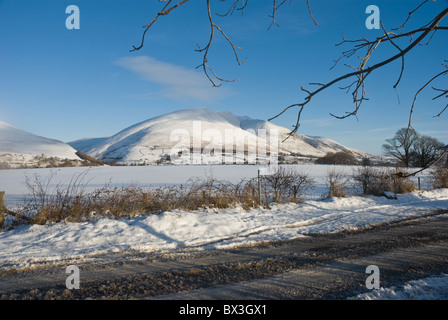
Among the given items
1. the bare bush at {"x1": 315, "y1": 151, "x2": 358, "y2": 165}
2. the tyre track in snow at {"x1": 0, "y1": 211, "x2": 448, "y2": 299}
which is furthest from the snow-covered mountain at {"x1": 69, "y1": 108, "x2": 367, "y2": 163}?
the tyre track in snow at {"x1": 0, "y1": 211, "x2": 448, "y2": 299}

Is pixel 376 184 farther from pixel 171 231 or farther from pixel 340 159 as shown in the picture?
pixel 340 159

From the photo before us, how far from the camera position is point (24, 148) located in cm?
4188

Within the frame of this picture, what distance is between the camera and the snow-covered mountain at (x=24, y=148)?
35344 millimetres

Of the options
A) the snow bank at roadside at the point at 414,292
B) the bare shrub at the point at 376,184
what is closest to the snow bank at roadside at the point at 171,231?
the snow bank at roadside at the point at 414,292

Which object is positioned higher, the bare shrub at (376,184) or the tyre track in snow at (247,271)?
the bare shrub at (376,184)

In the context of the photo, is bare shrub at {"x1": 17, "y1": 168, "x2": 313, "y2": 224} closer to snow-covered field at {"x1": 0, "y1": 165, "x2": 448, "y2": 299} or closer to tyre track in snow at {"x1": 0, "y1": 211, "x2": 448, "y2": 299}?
snow-covered field at {"x1": 0, "y1": 165, "x2": 448, "y2": 299}

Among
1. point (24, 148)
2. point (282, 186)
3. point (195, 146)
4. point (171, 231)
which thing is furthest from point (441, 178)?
point (195, 146)

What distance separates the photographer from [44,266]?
521 centimetres

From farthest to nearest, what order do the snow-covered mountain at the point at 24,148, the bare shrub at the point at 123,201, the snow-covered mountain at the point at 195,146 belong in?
the snow-covered mountain at the point at 195,146 → the snow-covered mountain at the point at 24,148 → the bare shrub at the point at 123,201

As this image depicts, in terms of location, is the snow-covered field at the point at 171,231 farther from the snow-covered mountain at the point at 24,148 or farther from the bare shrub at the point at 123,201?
the snow-covered mountain at the point at 24,148

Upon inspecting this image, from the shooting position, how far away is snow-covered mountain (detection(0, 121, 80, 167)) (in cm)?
3534

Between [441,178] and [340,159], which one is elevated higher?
[340,159]
